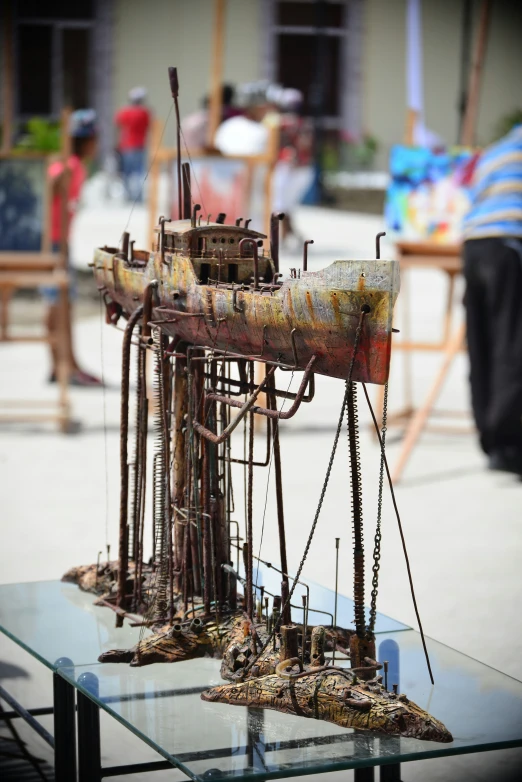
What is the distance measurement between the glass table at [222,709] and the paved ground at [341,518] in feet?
1.65

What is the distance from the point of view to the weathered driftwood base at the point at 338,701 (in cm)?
268

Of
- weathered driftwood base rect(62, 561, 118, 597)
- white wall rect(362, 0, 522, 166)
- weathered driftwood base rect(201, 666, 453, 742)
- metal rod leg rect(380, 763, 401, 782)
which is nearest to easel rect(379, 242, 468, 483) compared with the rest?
weathered driftwood base rect(62, 561, 118, 597)

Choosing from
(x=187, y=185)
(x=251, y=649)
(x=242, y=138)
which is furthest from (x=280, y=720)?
(x=242, y=138)

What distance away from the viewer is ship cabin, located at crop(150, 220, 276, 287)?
3156 mm

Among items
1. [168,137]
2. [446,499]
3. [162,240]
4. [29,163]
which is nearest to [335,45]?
[168,137]

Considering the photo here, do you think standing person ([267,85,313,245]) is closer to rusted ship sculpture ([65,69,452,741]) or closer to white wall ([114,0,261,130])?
white wall ([114,0,261,130])

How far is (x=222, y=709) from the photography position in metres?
2.86

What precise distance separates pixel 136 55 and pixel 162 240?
17680 mm

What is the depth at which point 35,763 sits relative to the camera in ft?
11.9

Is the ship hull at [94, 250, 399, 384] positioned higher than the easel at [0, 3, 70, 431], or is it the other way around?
the ship hull at [94, 250, 399, 384]

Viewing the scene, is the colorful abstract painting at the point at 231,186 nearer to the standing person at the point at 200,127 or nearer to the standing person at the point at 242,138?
the standing person at the point at 200,127

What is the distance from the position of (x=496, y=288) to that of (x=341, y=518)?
4.06ft

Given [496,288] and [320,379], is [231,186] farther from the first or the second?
[320,379]

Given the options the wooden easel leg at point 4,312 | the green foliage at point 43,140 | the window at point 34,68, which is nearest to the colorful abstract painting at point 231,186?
the wooden easel leg at point 4,312
